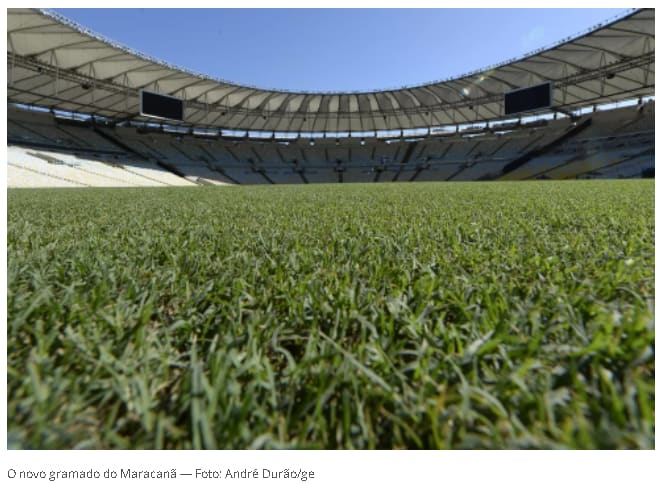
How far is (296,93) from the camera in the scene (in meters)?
29.7

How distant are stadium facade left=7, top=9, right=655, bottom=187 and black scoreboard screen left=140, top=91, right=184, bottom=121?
655 mm

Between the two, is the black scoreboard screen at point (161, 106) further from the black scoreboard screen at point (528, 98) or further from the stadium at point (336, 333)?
the black scoreboard screen at point (528, 98)

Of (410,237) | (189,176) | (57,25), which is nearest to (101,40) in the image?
(57,25)

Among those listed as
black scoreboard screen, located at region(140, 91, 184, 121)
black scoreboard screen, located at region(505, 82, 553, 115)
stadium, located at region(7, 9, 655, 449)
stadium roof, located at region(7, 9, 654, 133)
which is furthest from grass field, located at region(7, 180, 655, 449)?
black scoreboard screen, located at region(505, 82, 553, 115)

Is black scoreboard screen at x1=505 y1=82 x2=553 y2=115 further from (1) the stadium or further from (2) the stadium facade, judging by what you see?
(1) the stadium

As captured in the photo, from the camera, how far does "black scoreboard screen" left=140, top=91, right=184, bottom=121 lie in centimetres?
2612

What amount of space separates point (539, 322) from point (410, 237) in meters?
0.99

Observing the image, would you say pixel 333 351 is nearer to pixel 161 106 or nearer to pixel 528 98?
pixel 161 106

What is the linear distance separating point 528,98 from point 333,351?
3442 cm

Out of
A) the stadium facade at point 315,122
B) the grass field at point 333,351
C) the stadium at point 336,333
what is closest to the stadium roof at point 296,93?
the stadium facade at point 315,122

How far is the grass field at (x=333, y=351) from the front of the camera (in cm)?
48

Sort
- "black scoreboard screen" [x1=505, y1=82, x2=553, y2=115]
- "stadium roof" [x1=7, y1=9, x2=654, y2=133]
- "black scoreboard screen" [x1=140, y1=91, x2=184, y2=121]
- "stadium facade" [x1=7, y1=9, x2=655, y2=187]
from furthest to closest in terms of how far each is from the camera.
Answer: "black scoreboard screen" [x1=140, y1=91, x2=184, y2=121], "black scoreboard screen" [x1=505, y1=82, x2=553, y2=115], "stadium facade" [x1=7, y1=9, x2=655, y2=187], "stadium roof" [x1=7, y1=9, x2=654, y2=133]

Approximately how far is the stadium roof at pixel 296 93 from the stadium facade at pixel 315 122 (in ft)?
0.41

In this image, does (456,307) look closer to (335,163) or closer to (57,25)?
(57,25)
